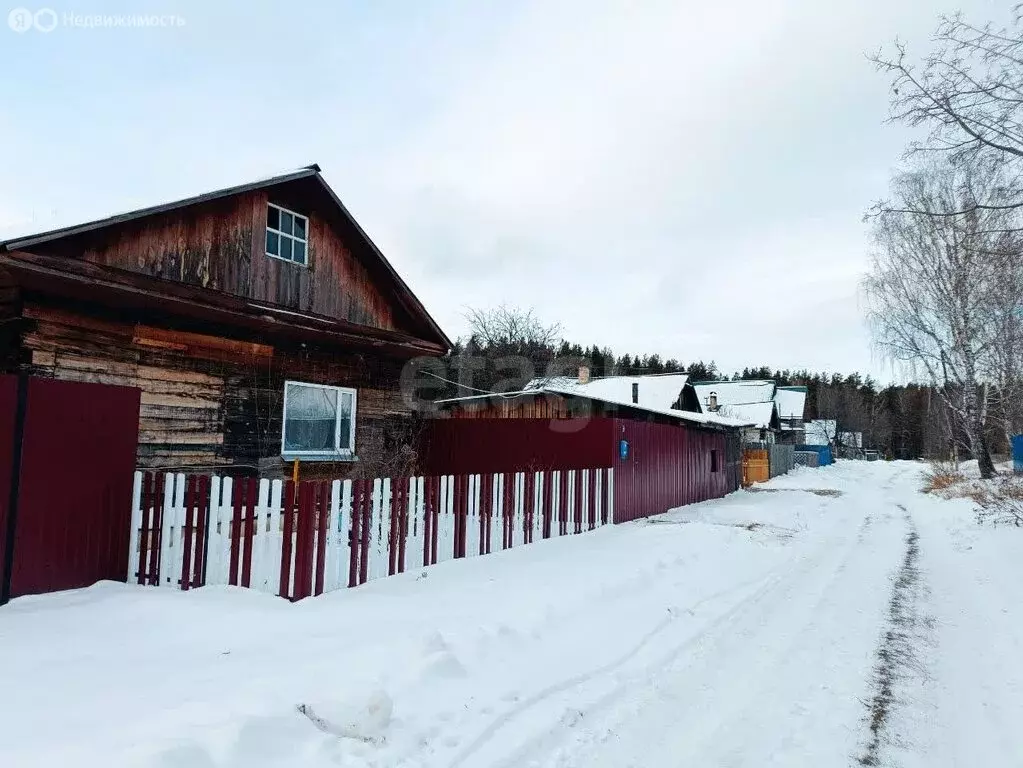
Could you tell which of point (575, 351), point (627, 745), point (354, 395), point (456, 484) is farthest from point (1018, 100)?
point (575, 351)

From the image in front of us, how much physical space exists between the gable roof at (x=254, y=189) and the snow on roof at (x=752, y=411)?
34834 millimetres

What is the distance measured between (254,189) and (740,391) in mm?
49273

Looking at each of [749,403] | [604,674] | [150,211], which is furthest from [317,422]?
[749,403]

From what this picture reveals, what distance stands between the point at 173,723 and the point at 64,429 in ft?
11.3

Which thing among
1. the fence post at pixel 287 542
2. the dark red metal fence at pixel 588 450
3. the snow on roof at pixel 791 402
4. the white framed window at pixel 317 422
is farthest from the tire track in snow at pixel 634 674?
the snow on roof at pixel 791 402

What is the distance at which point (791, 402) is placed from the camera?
6756 cm

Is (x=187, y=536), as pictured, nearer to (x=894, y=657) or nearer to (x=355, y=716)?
(x=355, y=716)

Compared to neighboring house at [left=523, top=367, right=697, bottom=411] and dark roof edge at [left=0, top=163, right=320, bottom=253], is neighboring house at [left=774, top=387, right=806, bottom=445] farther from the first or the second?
dark roof edge at [left=0, top=163, right=320, bottom=253]

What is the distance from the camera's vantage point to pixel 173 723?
3.08 m

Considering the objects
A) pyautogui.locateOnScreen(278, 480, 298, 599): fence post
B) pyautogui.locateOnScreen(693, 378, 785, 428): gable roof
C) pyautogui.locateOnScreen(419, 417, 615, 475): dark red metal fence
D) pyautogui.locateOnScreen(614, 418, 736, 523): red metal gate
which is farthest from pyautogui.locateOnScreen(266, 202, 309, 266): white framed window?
pyautogui.locateOnScreen(693, 378, 785, 428): gable roof

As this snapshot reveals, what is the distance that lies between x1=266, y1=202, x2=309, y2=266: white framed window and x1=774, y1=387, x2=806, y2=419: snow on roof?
63069 mm

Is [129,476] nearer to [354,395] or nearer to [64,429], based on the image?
[64,429]

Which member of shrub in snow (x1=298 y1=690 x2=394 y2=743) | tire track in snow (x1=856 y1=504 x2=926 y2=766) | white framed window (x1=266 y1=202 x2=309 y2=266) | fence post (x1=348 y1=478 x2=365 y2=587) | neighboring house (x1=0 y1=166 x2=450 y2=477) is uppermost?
white framed window (x1=266 y1=202 x2=309 y2=266)

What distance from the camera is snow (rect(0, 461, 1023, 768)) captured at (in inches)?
125
